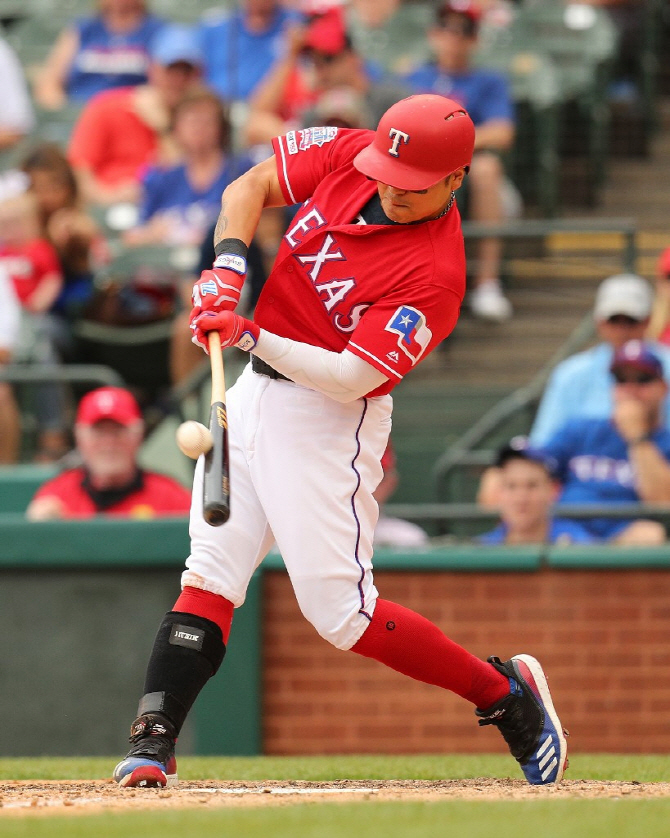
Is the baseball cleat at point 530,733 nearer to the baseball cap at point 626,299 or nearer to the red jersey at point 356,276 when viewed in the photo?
the red jersey at point 356,276

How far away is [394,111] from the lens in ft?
13.3

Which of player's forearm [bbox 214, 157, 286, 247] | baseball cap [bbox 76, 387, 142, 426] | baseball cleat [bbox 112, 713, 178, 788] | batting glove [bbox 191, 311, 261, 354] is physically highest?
player's forearm [bbox 214, 157, 286, 247]

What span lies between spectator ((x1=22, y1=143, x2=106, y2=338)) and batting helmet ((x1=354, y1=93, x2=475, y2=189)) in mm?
4307

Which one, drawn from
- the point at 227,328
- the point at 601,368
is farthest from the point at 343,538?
the point at 601,368

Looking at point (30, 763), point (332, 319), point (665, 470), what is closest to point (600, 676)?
point (665, 470)

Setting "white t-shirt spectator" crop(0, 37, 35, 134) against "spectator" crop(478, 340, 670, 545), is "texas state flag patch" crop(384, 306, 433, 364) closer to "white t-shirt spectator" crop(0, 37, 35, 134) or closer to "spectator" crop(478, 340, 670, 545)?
"spectator" crop(478, 340, 670, 545)

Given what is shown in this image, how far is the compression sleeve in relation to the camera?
3914 mm

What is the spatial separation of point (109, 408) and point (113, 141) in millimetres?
3214

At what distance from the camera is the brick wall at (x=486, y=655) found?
20.8 feet

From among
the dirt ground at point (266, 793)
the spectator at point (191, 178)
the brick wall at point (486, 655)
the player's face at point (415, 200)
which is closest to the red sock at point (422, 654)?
the dirt ground at point (266, 793)

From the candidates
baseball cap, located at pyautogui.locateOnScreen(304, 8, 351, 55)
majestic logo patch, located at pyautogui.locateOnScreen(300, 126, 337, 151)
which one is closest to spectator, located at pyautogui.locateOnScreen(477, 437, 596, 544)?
majestic logo patch, located at pyautogui.locateOnScreen(300, 126, 337, 151)

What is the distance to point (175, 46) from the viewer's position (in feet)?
32.1

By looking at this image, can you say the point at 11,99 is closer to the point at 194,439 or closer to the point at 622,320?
the point at 622,320

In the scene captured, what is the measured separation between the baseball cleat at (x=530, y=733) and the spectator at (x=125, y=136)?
18.6 ft
